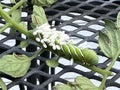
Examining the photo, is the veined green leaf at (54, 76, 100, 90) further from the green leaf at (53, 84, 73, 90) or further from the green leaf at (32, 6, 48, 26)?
Result: the green leaf at (32, 6, 48, 26)

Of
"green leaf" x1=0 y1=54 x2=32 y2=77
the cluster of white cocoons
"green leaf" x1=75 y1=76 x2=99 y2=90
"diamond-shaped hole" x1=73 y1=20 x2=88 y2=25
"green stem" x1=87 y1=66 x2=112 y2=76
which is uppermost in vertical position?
the cluster of white cocoons

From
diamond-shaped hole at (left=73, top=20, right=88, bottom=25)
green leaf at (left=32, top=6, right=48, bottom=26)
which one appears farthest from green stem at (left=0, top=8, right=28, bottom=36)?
diamond-shaped hole at (left=73, top=20, right=88, bottom=25)

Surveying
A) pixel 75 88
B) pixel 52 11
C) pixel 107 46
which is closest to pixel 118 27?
pixel 107 46

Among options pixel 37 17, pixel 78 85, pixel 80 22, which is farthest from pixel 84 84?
pixel 80 22

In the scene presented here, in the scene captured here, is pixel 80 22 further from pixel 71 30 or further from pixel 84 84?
pixel 84 84

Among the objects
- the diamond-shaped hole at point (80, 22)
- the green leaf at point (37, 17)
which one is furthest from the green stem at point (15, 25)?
the diamond-shaped hole at point (80, 22)
